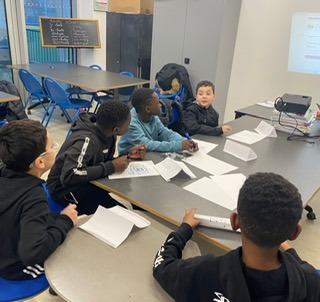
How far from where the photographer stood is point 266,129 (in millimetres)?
2611

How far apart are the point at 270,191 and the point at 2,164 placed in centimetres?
101

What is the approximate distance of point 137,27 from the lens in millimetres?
5395

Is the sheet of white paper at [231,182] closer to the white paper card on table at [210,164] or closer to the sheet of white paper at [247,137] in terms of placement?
the white paper card on table at [210,164]

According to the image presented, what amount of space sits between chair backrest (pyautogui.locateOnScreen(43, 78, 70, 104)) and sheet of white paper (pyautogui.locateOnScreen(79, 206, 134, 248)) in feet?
9.28

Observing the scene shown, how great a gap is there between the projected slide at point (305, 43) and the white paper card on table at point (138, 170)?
322 centimetres

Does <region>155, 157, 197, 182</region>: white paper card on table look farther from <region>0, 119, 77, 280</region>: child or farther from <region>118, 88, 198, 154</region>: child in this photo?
<region>0, 119, 77, 280</region>: child

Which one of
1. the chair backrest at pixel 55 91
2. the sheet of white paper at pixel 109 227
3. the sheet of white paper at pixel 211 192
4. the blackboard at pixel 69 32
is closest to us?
the sheet of white paper at pixel 109 227

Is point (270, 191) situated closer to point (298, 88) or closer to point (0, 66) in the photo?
point (298, 88)

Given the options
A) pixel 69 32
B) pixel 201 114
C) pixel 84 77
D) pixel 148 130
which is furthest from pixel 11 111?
pixel 69 32

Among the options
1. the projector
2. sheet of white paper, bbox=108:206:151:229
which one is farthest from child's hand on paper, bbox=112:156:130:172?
the projector

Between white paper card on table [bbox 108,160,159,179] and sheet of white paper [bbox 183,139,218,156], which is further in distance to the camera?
sheet of white paper [bbox 183,139,218,156]

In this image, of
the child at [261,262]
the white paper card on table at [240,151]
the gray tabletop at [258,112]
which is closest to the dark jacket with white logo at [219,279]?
the child at [261,262]

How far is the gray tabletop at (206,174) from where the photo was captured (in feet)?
4.50

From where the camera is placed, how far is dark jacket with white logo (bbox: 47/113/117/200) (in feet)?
5.15
